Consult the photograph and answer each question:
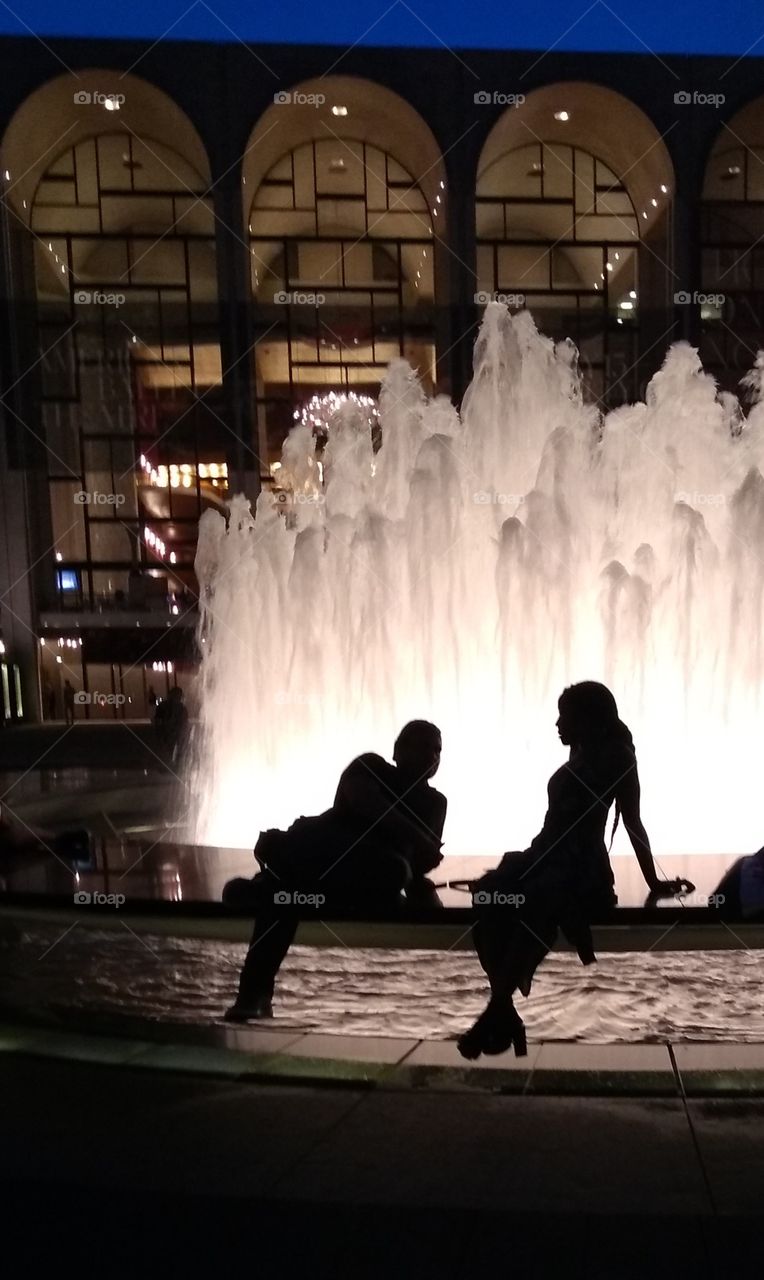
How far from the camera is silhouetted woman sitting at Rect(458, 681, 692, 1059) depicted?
3.42 meters

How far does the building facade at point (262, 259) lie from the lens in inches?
1027

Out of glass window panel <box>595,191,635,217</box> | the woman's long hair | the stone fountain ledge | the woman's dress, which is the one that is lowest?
the stone fountain ledge

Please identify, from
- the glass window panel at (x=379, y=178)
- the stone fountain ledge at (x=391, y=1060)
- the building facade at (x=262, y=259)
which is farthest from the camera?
the glass window panel at (x=379, y=178)

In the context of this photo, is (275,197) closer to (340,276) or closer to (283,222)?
(283,222)

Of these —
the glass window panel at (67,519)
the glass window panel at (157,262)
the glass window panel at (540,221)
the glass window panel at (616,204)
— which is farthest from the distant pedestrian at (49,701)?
the glass window panel at (616,204)

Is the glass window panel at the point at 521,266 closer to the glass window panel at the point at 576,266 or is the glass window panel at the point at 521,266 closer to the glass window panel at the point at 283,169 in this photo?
the glass window panel at the point at 576,266

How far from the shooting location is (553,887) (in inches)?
135

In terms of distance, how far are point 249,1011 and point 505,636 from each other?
180 inches

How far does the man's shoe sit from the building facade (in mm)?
23041

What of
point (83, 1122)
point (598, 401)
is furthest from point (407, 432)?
point (598, 401)

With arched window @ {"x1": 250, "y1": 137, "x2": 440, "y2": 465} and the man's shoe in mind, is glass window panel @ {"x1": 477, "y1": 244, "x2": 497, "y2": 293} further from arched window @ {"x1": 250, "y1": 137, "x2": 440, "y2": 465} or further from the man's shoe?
the man's shoe

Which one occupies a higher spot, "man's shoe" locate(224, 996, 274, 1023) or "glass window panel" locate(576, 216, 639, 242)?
"glass window panel" locate(576, 216, 639, 242)

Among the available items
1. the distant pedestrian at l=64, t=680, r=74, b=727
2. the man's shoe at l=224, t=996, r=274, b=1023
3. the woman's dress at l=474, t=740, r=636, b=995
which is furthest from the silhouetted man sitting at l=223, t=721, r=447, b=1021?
the distant pedestrian at l=64, t=680, r=74, b=727

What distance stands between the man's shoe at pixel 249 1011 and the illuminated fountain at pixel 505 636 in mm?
2603
